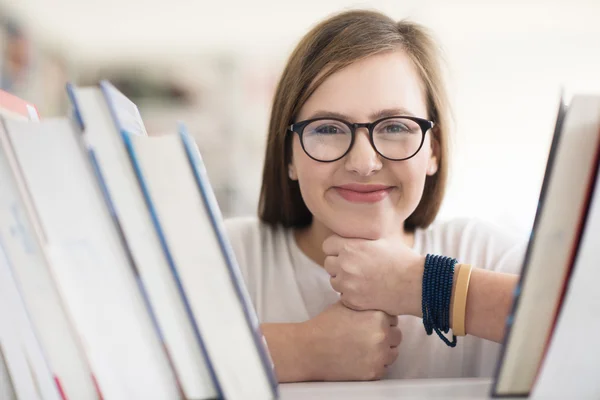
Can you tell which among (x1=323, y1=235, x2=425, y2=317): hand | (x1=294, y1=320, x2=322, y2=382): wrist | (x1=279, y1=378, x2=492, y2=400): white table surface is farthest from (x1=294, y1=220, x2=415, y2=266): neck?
(x1=279, y1=378, x2=492, y2=400): white table surface

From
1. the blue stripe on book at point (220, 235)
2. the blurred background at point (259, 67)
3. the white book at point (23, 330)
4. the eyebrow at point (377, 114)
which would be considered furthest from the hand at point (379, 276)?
the blurred background at point (259, 67)

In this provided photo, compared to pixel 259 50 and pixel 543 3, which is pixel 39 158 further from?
pixel 543 3

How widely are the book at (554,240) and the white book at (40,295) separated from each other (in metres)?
0.39

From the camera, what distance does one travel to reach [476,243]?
1037 millimetres

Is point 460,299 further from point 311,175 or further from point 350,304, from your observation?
point 311,175

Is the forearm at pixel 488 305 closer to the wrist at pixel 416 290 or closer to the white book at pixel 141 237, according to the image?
the wrist at pixel 416 290

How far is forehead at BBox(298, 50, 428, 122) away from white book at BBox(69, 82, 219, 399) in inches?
17.6

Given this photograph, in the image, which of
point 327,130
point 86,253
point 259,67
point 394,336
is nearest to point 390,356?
point 394,336

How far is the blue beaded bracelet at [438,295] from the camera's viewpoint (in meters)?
0.67

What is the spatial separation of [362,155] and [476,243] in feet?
1.35

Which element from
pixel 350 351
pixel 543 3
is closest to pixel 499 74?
pixel 543 3

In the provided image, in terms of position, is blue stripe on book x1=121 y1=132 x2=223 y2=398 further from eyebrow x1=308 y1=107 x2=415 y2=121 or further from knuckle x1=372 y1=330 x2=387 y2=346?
eyebrow x1=308 y1=107 x2=415 y2=121

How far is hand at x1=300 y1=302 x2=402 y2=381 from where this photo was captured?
69 cm

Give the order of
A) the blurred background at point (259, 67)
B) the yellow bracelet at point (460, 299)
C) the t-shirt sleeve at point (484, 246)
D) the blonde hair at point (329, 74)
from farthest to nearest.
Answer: the blurred background at point (259, 67) → the t-shirt sleeve at point (484, 246) → the blonde hair at point (329, 74) → the yellow bracelet at point (460, 299)
